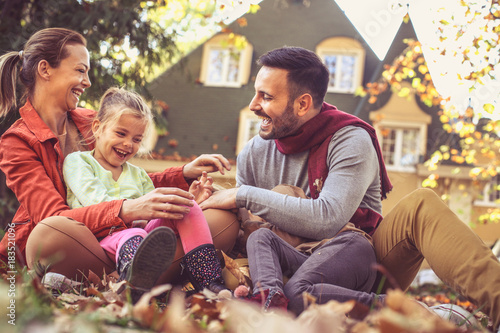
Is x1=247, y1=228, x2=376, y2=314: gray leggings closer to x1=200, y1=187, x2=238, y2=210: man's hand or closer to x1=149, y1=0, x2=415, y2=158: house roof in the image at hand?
x1=200, y1=187, x2=238, y2=210: man's hand

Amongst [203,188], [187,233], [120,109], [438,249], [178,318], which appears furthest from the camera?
[120,109]

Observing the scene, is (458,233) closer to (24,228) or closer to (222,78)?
(24,228)

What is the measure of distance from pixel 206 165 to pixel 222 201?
512 millimetres

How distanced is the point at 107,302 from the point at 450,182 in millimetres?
15406

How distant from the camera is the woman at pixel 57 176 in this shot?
253 cm

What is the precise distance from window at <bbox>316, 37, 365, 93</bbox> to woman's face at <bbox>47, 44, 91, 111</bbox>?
13.9m

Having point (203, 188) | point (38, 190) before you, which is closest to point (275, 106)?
point (203, 188)

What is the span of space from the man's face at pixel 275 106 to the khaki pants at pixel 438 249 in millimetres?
866

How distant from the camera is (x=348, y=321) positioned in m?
1.75

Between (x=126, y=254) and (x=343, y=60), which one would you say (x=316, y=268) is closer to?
(x=126, y=254)

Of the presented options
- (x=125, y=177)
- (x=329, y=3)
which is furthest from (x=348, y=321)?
(x=329, y=3)

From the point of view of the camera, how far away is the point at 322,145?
322 centimetres

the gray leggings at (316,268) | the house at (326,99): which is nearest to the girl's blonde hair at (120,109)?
the gray leggings at (316,268)

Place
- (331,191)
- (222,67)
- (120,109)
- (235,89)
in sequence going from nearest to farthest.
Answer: (331,191) < (120,109) < (235,89) < (222,67)
